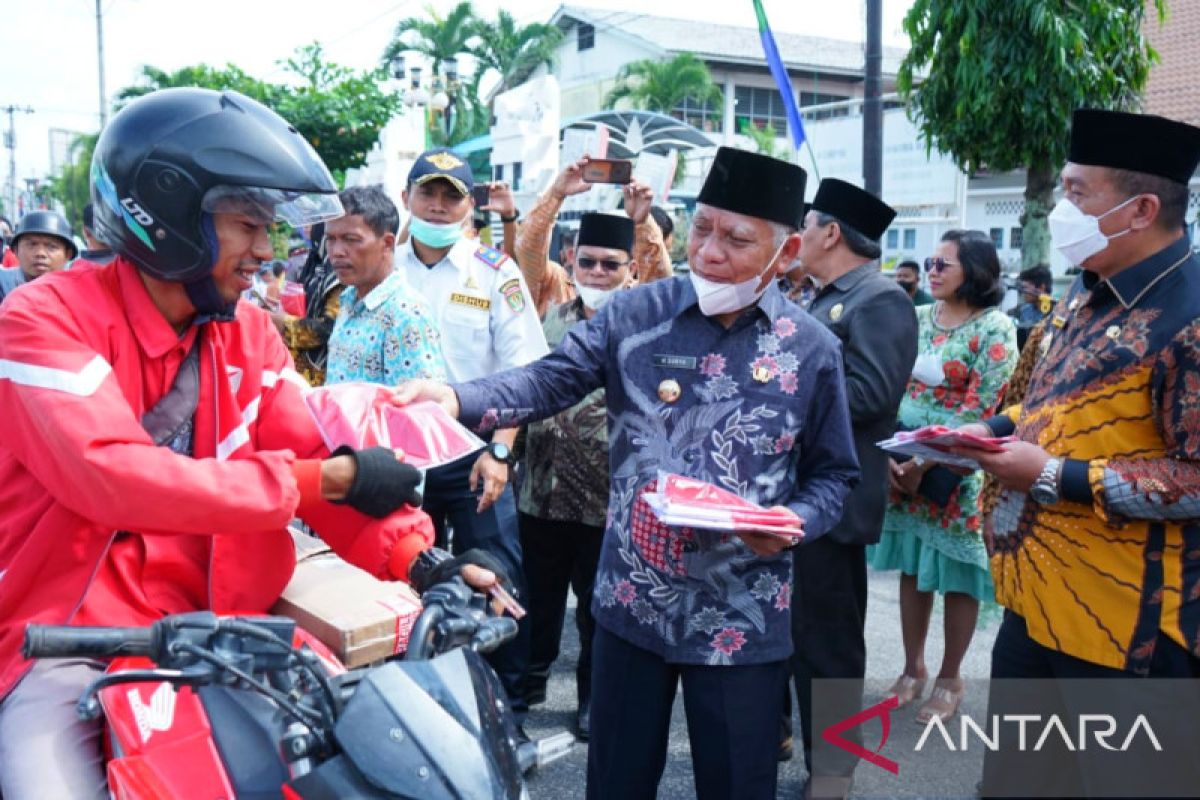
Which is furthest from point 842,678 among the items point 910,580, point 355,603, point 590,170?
point 590,170

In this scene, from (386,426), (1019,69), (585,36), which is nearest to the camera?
(386,426)

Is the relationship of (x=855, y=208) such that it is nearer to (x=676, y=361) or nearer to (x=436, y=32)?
(x=676, y=361)

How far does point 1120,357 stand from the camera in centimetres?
276

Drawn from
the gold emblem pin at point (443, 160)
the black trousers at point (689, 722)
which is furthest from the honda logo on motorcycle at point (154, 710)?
the gold emblem pin at point (443, 160)

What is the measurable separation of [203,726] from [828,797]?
2779 millimetres

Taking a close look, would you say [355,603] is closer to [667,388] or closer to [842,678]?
[667,388]

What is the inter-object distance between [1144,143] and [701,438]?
140 centimetres

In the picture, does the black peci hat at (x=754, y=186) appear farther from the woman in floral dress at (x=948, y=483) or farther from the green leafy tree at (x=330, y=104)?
the green leafy tree at (x=330, y=104)

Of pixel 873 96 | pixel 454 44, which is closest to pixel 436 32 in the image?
pixel 454 44

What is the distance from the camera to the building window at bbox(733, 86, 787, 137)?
43.2 m

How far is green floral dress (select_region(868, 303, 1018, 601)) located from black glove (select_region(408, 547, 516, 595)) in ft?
10.3

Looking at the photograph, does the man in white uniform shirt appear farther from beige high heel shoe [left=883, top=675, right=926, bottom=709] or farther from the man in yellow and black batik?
the man in yellow and black batik

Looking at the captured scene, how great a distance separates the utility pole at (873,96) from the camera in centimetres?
1057

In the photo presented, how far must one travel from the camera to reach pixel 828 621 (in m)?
4.03
